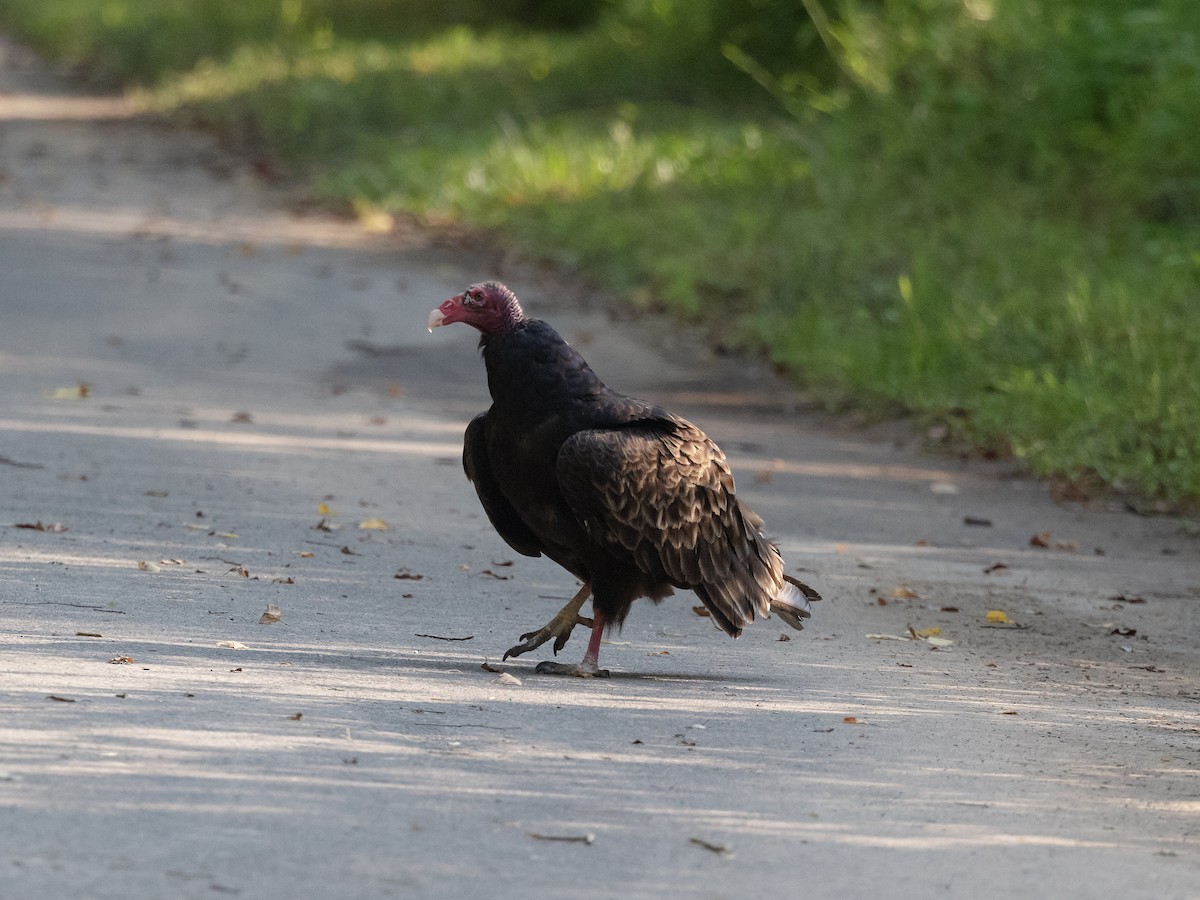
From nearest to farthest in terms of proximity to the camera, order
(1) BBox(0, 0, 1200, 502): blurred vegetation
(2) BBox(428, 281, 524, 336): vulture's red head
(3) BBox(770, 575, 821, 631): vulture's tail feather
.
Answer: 1. (2) BBox(428, 281, 524, 336): vulture's red head
2. (3) BBox(770, 575, 821, 631): vulture's tail feather
3. (1) BBox(0, 0, 1200, 502): blurred vegetation

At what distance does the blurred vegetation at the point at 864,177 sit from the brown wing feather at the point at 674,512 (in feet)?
13.2

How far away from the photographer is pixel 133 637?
213 inches

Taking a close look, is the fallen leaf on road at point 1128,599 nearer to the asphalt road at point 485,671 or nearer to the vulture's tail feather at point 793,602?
the asphalt road at point 485,671

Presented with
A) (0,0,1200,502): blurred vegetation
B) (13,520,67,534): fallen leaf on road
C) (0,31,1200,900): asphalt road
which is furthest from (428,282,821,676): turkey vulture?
(0,0,1200,502): blurred vegetation

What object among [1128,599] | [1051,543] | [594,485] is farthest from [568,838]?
[1051,543]

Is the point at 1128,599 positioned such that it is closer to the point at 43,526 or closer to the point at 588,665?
the point at 588,665

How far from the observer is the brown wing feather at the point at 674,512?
5.29m

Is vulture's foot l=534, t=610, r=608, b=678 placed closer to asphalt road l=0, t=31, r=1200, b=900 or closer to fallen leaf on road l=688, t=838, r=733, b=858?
asphalt road l=0, t=31, r=1200, b=900

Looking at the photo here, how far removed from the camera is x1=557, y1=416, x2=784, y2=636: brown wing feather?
208 inches

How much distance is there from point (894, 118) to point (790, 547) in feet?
29.2

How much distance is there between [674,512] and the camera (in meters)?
5.48

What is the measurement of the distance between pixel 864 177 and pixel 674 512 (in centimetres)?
1057

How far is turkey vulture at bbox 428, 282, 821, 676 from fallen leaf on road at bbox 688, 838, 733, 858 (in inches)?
55.9

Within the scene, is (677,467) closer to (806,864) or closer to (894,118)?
(806,864)
